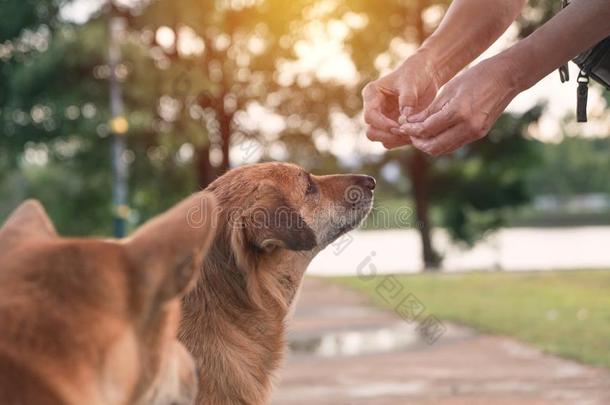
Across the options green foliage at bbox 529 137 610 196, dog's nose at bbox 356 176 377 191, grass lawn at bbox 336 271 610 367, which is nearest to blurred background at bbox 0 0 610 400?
grass lawn at bbox 336 271 610 367

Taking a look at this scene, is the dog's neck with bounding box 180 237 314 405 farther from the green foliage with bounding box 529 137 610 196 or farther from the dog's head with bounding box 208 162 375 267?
the green foliage with bounding box 529 137 610 196

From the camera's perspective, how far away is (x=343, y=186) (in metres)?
5.23

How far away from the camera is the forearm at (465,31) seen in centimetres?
367

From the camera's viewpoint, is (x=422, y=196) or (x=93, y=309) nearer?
(x=93, y=309)

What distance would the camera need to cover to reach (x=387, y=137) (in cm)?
364

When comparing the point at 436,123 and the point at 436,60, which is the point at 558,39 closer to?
the point at 436,123

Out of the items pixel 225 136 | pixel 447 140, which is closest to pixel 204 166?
pixel 225 136

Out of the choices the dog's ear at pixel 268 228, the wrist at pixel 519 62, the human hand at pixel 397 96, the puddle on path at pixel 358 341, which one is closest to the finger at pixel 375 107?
the human hand at pixel 397 96

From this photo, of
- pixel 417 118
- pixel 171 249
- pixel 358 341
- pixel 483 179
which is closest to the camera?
pixel 171 249

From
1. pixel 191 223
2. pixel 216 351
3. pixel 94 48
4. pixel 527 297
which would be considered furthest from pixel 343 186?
pixel 94 48

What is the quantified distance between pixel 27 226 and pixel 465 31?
81.3 inches

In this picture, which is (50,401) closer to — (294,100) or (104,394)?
(104,394)

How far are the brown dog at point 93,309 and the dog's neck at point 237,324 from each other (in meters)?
1.64

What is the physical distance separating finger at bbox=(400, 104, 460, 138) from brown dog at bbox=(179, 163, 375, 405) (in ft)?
3.40
